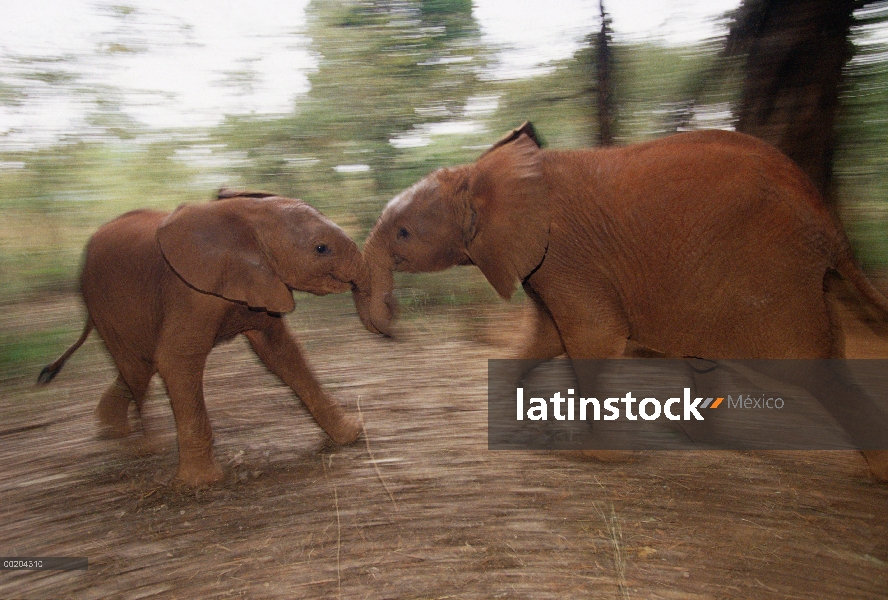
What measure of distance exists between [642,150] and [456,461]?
7.30 ft

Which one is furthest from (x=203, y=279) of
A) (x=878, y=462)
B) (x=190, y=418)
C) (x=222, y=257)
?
(x=878, y=462)

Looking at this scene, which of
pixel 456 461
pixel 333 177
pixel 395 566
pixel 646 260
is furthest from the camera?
pixel 333 177

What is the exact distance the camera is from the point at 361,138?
24.2 feet

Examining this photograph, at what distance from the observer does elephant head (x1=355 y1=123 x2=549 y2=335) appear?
363 cm

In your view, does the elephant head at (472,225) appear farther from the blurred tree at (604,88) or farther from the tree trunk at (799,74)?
the blurred tree at (604,88)

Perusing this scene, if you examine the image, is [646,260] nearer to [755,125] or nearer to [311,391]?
[311,391]

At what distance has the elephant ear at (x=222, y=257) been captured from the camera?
327 centimetres

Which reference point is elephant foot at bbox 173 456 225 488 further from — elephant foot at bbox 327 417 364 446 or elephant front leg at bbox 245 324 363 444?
elephant foot at bbox 327 417 364 446

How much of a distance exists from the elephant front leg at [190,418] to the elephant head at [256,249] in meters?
0.47

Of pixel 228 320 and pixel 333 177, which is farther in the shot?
pixel 333 177

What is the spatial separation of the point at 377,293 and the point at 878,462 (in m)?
2.95

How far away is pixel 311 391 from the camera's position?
12.9 ft

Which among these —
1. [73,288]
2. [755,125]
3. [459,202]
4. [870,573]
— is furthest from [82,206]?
[870,573]

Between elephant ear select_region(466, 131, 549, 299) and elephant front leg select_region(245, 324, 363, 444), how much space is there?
1.33 m
